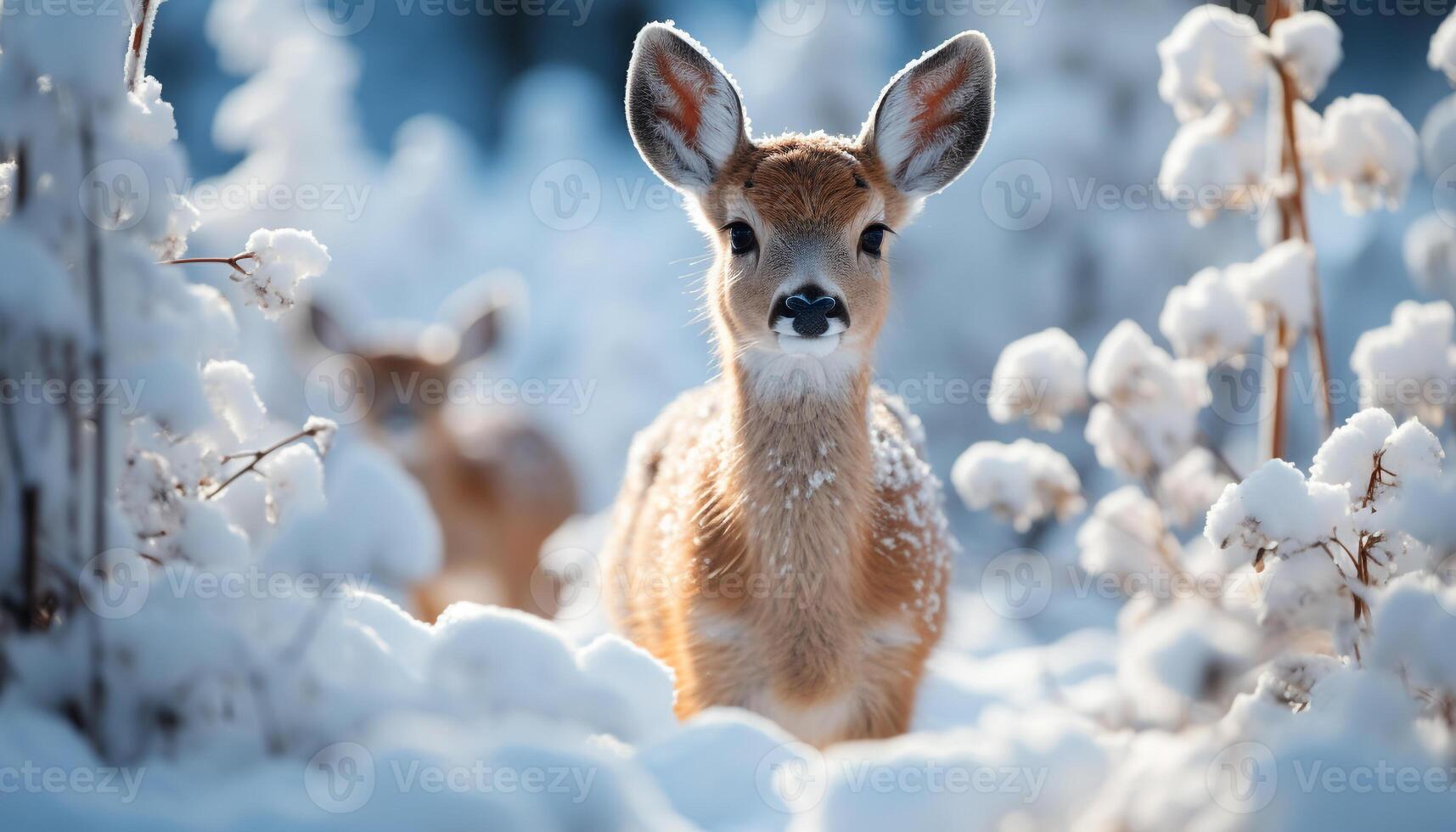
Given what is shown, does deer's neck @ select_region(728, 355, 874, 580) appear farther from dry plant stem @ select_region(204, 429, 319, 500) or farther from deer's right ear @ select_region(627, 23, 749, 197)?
dry plant stem @ select_region(204, 429, 319, 500)

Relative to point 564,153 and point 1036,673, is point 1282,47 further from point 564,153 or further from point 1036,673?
point 564,153

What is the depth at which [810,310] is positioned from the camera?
3.34 metres

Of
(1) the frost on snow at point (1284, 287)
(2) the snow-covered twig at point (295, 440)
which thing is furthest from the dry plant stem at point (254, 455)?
(1) the frost on snow at point (1284, 287)

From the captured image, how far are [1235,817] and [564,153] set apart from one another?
1279cm

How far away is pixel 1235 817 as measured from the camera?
163 cm

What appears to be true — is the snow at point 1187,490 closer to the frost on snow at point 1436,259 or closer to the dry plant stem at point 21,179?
the frost on snow at point 1436,259

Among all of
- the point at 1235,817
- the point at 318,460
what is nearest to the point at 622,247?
the point at 318,460

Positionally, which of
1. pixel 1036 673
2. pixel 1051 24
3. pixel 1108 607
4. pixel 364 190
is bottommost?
pixel 1108 607

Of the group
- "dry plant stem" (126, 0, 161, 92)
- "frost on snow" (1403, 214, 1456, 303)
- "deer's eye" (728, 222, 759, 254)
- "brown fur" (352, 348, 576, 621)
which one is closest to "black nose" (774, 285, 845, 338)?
"deer's eye" (728, 222, 759, 254)

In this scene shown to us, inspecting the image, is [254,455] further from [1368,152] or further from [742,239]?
[1368,152]

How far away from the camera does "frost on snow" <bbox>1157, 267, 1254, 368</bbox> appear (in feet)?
13.0

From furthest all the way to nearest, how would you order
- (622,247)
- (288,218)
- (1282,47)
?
1. (622,247)
2. (288,218)
3. (1282,47)

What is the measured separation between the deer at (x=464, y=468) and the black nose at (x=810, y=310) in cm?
517

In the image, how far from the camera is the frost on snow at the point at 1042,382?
13.3ft
